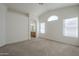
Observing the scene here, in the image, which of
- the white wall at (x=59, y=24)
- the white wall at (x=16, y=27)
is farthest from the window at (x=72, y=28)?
the white wall at (x=16, y=27)

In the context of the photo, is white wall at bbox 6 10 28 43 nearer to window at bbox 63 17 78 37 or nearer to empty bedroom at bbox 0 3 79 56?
empty bedroom at bbox 0 3 79 56

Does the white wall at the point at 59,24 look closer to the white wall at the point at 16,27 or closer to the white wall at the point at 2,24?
the white wall at the point at 16,27

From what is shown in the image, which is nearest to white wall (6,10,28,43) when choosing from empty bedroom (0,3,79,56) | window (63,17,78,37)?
empty bedroom (0,3,79,56)

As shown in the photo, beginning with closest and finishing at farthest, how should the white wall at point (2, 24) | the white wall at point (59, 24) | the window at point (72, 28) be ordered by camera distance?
the white wall at point (2, 24)
the white wall at point (59, 24)
the window at point (72, 28)

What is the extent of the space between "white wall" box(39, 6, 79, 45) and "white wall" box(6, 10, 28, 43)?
24.2 inches

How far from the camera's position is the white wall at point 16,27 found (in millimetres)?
2064

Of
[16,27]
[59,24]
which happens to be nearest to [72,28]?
[59,24]

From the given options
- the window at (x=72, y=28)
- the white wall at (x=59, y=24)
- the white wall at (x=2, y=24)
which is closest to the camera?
the white wall at (x=2, y=24)

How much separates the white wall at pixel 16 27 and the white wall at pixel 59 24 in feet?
2.01

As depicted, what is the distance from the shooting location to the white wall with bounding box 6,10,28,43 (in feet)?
6.77

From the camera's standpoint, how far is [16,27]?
7.36ft

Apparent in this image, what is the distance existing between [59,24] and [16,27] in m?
1.78

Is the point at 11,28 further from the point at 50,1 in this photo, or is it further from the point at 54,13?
the point at 54,13

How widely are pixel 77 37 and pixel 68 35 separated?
36 cm
